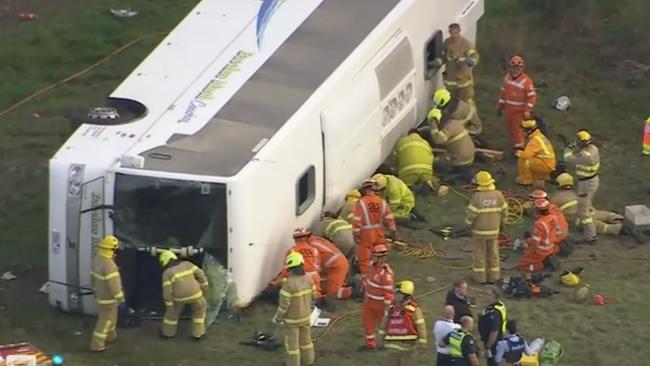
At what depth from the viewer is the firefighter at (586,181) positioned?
76.3 ft

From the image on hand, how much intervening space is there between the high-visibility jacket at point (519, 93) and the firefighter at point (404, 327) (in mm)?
7338

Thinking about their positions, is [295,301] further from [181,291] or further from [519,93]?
[519,93]

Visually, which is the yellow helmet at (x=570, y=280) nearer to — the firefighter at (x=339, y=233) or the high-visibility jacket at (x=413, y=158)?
the firefighter at (x=339, y=233)

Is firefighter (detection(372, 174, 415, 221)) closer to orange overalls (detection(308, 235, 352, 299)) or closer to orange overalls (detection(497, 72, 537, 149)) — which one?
orange overalls (detection(308, 235, 352, 299))

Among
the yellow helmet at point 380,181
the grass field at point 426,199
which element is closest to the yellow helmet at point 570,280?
the grass field at point 426,199

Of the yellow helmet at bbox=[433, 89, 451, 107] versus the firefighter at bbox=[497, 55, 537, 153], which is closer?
the yellow helmet at bbox=[433, 89, 451, 107]

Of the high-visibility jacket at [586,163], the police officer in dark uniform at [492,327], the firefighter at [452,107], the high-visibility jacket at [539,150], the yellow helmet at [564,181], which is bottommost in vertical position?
the police officer in dark uniform at [492,327]

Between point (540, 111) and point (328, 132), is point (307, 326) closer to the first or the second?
point (328, 132)

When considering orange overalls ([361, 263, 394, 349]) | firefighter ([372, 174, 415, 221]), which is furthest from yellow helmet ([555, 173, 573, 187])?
orange overalls ([361, 263, 394, 349])

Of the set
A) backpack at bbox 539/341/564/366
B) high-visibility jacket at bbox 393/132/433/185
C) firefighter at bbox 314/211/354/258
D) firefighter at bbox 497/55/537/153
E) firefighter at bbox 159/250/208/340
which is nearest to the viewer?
backpack at bbox 539/341/564/366

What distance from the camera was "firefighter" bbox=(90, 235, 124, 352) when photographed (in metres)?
20.1

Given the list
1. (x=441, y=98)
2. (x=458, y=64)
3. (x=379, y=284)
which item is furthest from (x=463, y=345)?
(x=458, y=64)

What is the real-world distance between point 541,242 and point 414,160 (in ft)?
9.83

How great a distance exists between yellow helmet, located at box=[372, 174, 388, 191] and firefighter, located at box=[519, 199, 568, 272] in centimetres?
198
